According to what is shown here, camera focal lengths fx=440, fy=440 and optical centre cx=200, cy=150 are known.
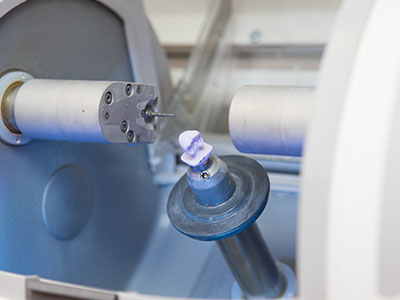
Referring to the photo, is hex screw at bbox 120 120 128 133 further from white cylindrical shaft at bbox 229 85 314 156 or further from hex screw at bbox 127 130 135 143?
white cylindrical shaft at bbox 229 85 314 156

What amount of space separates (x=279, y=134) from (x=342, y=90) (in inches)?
5.3

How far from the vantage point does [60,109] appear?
0.60 metres

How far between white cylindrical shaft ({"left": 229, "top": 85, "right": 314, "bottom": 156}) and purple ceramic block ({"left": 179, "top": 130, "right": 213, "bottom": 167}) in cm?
5

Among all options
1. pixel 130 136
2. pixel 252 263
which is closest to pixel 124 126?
pixel 130 136

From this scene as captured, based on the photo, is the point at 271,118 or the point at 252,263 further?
the point at 252,263

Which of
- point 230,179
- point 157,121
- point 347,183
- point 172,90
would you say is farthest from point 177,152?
point 347,183

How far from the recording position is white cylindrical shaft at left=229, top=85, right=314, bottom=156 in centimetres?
52

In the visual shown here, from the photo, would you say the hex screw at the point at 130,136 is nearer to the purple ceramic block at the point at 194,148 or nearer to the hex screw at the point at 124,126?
the hex screw at the point at 124,126

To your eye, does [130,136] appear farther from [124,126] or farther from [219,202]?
[219,202]

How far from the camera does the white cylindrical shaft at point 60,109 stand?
0.58 metres

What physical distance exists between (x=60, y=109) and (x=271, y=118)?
0.29 meters

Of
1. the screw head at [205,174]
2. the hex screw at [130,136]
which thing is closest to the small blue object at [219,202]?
the screw head at [205,174]

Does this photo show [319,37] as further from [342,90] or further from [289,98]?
[342,90]

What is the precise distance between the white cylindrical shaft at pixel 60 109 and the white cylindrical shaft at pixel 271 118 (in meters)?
0.18
